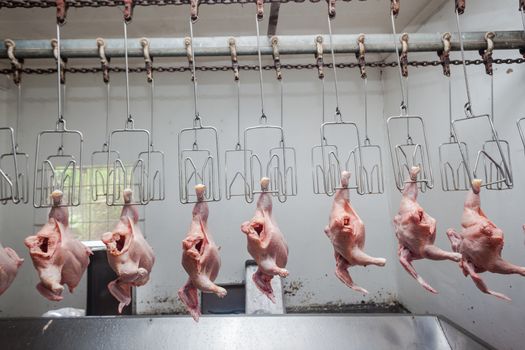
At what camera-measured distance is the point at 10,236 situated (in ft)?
11.1

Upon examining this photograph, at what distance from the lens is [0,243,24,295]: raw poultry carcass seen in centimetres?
133

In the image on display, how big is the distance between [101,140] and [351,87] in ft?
9.14

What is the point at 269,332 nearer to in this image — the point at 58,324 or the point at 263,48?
the point at 58,324

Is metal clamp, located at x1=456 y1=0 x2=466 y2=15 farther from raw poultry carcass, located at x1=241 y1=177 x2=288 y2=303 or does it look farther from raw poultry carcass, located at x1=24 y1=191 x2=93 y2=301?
raw poultry carcass, located at x1=24 y1=191 x2=93 y2=301

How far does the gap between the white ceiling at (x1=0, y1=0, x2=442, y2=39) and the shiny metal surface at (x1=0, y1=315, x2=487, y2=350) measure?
7.49ft

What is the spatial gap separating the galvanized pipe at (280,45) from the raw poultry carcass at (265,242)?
0.80 metres

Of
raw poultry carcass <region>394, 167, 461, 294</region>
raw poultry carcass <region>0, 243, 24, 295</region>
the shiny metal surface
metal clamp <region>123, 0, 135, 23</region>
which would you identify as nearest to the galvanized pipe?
metal clamp <region>123, 0, 135, 23</region>

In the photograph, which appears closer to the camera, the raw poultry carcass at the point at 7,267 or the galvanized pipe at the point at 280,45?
the raw poultry carcass at the point at 7,267

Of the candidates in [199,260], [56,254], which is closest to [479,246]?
[199,260]

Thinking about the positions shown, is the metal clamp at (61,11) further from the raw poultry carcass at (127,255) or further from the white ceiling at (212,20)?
the white ceiling at (212,20)

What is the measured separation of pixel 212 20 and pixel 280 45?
135cm

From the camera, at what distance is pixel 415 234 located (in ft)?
4.56

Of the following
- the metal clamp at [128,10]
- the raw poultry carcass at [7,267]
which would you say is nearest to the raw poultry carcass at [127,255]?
the raw poultry carcass at [7,267]

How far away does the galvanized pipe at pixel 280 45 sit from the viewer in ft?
5.43
